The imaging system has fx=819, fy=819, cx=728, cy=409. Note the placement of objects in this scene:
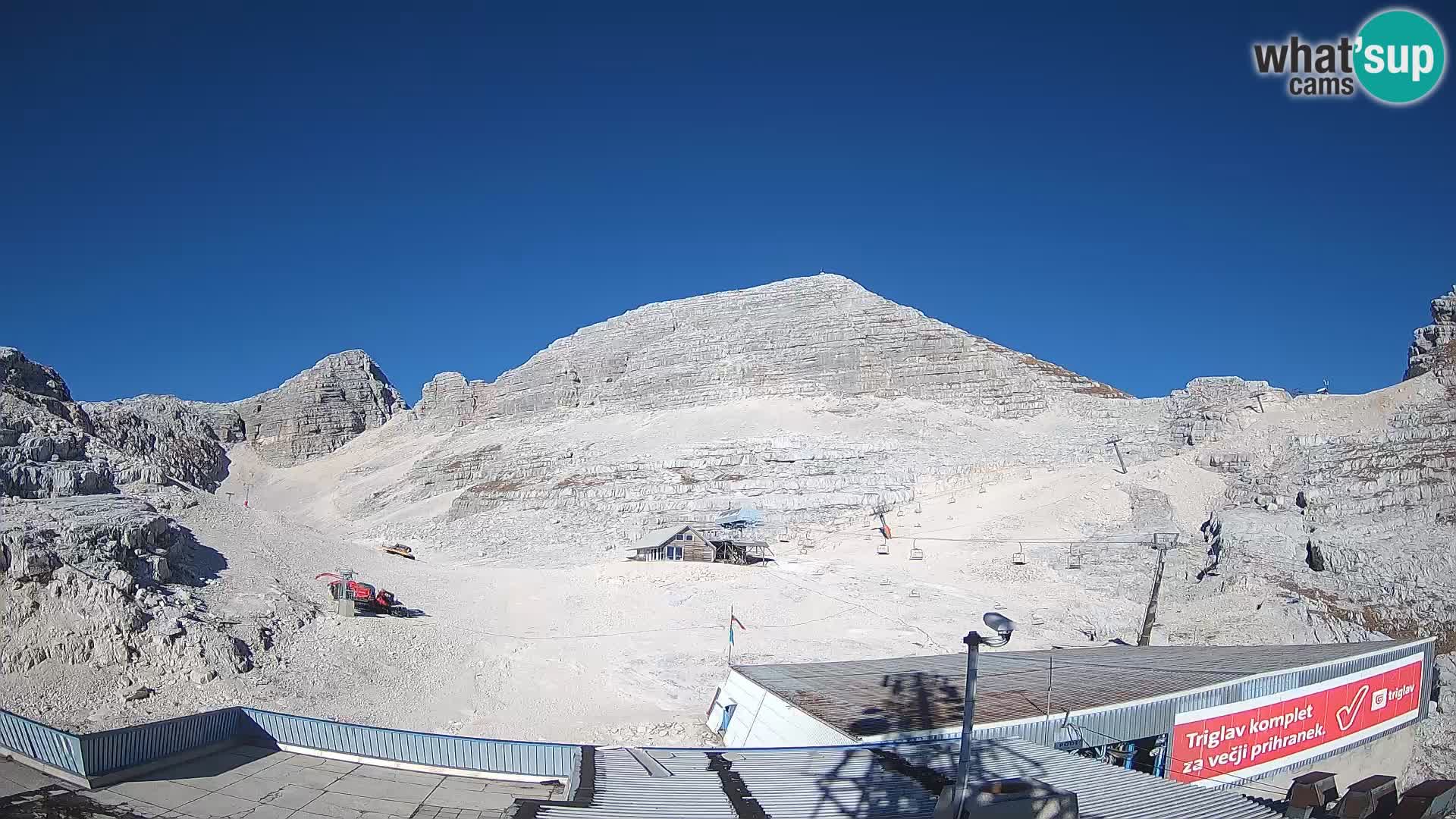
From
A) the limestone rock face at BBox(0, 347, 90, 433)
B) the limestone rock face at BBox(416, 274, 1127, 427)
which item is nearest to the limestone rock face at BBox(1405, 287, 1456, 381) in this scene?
the limestone rock face at BBox(416, 274, 1127, 427)

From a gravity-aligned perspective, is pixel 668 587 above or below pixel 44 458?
below

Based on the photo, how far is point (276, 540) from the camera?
29.5m

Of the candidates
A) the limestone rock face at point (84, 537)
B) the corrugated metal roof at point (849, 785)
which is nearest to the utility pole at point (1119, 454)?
the corrugated metal roof at point (849, 785)

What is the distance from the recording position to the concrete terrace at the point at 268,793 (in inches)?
365

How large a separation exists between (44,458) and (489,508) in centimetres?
3937

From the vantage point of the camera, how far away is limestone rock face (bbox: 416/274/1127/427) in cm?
8550

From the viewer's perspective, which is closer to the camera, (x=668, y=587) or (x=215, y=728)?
(x=215, y=728)

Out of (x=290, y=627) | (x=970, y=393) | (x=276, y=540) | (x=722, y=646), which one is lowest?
(x=722, y=646)

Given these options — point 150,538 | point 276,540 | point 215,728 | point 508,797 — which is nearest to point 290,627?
point 150,538

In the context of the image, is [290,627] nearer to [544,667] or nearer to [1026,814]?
[544,667]

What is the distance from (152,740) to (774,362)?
278 ft

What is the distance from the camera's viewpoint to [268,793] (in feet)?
33.0

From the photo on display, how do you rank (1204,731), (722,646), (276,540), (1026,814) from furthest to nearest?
(276,540), (722,646), (1204,731), (1026,814)

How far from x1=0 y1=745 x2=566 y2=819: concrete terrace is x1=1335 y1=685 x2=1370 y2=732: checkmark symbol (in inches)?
622
